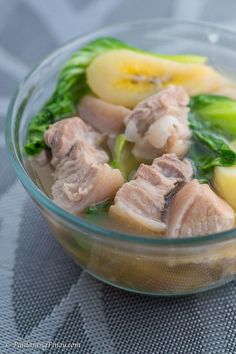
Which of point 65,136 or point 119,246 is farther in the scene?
point 65,136

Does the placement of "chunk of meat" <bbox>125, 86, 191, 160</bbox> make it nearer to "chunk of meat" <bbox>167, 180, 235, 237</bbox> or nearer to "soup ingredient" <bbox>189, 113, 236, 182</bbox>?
"soup ingredient" <bbox>189, 113, 236, 182</bbox>

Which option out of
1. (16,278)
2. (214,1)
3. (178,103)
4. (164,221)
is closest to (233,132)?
(178,103)

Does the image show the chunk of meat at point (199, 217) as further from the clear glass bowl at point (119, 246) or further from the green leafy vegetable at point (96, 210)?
the green leafy vegetable at point (96, 210)

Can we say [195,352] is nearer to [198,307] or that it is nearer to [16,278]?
[198,307]

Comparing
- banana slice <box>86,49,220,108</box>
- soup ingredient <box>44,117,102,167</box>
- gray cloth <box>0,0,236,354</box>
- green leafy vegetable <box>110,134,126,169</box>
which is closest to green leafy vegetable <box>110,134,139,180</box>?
green leafy vegetable <box>110,134,126,169</box>

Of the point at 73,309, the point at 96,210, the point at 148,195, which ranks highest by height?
the point at 148,195

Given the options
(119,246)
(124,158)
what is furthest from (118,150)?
(119,246)

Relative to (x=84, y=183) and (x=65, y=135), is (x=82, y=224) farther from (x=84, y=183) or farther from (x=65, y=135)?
(x=65, y=135)
